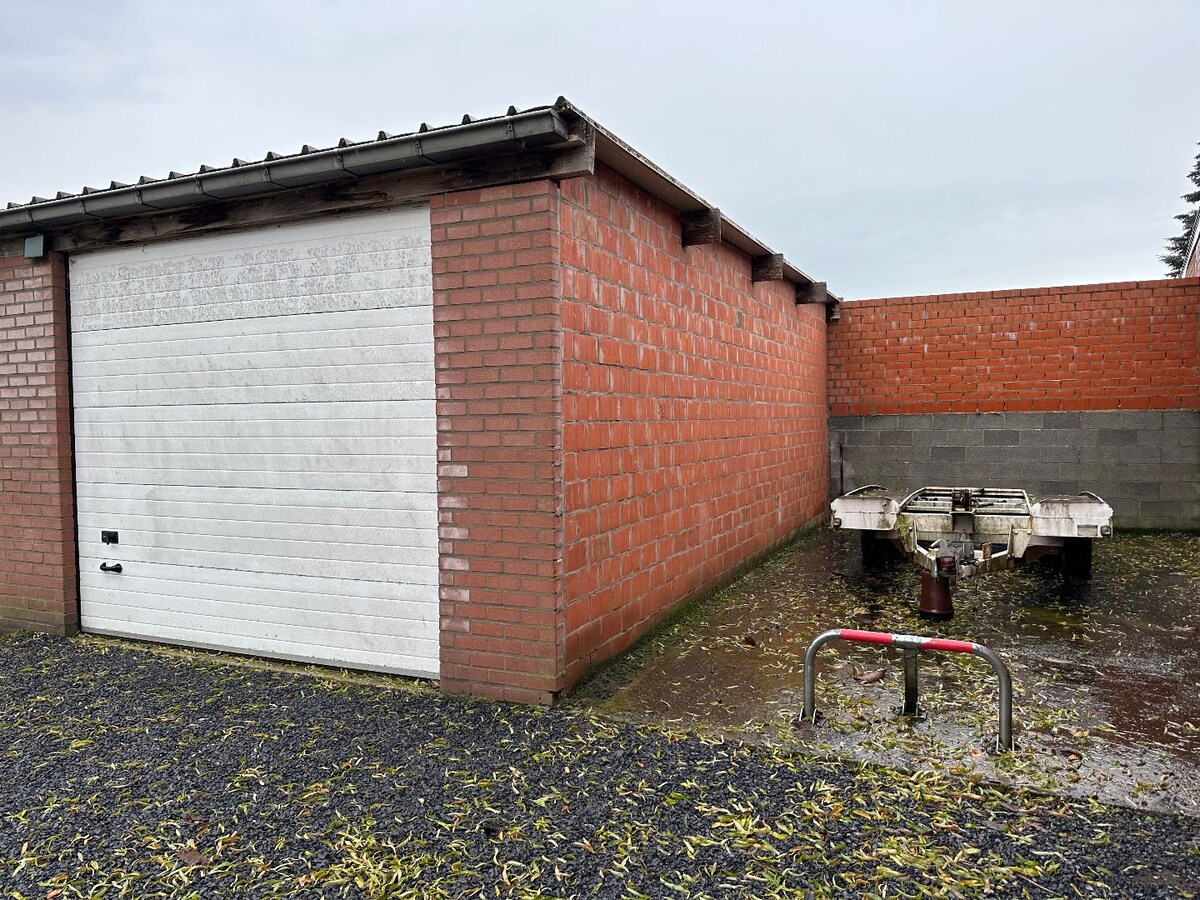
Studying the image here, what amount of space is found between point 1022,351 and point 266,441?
10.2 metres

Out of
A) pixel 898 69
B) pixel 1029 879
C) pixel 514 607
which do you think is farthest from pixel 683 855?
pixel 898 69

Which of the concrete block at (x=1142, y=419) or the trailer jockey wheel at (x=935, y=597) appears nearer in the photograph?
the trailer jockey wheel at (x=935, y=597)

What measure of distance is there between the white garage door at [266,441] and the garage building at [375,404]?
0.07ft

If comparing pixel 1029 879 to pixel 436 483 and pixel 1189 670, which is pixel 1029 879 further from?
pixel 436 483

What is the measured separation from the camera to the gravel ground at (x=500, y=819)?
2941 millimetres

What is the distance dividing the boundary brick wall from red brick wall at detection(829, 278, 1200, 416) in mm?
15

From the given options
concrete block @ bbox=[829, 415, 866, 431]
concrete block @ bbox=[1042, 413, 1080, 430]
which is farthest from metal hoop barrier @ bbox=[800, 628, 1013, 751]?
concrete block @ bbox=[1042, 413, 1080, 430]

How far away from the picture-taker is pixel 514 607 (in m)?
4.74

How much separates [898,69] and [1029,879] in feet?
44.8

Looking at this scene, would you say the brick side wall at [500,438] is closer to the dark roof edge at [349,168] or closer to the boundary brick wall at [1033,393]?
the dark roof edge at [349,168]

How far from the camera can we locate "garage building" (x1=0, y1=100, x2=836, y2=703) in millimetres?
4699

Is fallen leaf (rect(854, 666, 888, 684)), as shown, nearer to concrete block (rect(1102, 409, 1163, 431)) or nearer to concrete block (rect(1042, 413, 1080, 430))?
concrete block (rect(1042, 413, 1080, 430))

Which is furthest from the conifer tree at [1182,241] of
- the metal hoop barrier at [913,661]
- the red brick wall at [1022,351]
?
the metal hoop barrier at [913,661]

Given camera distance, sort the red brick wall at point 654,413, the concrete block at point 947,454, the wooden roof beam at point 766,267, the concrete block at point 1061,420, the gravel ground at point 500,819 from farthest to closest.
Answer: the concrete block at point 947,454 → the concrete block at point 1061,420 → the wooden roof beam at point 766,267 → the red brick wall at point 654,413 → the gravel ground at point 500,819
